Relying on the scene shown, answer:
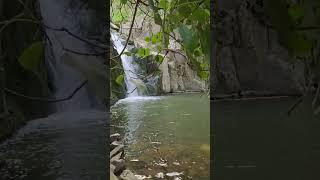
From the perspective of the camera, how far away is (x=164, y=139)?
4125mm

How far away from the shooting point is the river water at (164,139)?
311 centimetres

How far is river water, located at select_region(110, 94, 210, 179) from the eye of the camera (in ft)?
10.2

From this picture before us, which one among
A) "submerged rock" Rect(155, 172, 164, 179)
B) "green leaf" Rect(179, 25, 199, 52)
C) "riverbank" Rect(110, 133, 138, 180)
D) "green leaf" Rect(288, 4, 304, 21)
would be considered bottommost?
"submerged rock" Rect(155, 172, 164, 179)

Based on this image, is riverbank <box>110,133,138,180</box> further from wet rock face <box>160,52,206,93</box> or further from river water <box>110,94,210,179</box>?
wet rock face <box>160,52,206,93</box>

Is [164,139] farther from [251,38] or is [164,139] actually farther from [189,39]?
[251,38]

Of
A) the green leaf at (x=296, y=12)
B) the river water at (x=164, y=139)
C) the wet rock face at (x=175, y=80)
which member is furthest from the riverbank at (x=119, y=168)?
the wet rock face at (x=175, y=80)

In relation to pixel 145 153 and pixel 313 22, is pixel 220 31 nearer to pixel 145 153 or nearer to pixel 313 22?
pixel 313 22

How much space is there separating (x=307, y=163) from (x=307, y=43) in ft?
6.51

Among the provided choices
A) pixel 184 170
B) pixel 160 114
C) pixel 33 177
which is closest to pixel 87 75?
pixel 33 177

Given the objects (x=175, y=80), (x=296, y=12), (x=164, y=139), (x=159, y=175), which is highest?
(x=175, y=80)

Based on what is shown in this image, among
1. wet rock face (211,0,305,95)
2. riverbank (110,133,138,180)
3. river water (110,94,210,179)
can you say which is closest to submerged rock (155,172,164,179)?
river water (110,94,210,179)

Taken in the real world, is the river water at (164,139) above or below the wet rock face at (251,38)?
below

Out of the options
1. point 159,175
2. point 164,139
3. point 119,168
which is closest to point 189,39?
point 119,168

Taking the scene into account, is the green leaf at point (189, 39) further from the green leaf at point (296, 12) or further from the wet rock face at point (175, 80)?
the wet rock face at point (175, 80)
